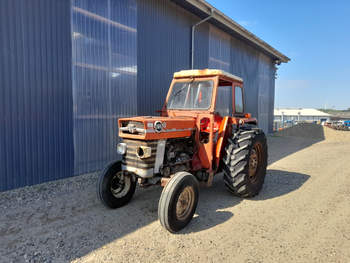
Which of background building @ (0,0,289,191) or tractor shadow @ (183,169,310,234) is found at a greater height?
background building @ (0,0,289,191)

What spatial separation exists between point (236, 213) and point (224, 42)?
33.4ft

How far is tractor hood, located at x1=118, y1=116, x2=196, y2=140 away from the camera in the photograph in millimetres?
3490

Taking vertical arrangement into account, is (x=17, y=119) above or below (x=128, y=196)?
above

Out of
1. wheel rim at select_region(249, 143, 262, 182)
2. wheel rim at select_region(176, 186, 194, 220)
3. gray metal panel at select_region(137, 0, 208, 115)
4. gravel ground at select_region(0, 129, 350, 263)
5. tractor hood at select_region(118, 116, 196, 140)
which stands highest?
gray metal panel at select_region(137, 0, 208, 115)

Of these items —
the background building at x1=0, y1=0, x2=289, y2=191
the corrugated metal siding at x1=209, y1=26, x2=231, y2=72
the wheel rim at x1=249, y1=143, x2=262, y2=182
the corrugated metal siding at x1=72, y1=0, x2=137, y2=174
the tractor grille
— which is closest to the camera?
the tractor grille

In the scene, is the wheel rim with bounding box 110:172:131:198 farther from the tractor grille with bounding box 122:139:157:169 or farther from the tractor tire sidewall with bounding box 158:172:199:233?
the tractor tire sidewall with bounding box 158:172:199:233

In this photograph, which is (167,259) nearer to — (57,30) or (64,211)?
(64,211)

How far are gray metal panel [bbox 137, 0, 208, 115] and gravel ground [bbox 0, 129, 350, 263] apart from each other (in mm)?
3839

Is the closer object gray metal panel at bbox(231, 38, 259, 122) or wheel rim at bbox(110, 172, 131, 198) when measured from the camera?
wheel rim at bbox(110, 172, 131, 198)

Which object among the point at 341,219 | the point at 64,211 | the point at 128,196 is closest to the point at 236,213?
the point at 341,219

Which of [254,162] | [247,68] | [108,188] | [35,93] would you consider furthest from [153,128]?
[247,68]

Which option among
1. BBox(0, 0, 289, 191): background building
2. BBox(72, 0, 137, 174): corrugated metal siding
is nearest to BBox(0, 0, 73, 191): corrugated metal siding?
BBox(0, 0, 289, 191): background building

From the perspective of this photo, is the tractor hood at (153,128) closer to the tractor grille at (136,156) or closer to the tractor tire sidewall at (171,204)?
the tractor grille at (136,156)

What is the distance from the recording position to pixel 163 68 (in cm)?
856
